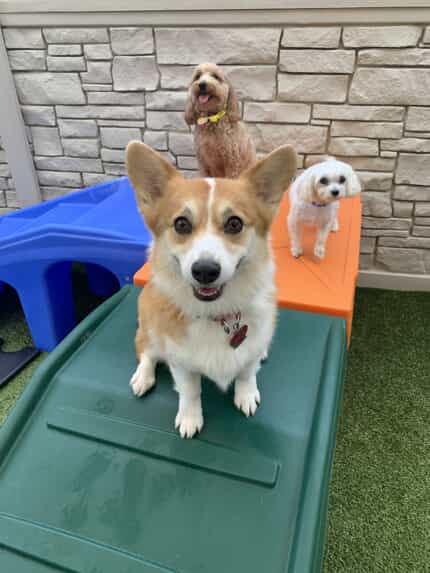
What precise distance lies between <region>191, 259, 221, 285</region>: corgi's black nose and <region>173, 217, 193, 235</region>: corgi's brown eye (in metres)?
0.14

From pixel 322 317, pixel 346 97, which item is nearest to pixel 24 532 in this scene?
pixel 322 317

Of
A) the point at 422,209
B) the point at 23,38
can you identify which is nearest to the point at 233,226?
the point at 422,209

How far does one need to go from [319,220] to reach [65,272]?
1.51 m

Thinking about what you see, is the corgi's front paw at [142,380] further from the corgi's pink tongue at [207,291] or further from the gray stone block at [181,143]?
the gray stone block at [181,143]

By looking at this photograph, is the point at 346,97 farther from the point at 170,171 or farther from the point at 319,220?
the point at 170,171

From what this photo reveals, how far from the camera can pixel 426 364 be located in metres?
2.17

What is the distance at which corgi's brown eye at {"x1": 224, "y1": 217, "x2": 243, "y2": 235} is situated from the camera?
109cm

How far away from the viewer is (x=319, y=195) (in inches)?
64.7

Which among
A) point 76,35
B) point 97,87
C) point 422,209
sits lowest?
point 422,209

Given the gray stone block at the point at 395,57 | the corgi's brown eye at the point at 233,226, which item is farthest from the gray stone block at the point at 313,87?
the corgi's brown eye at the point at 233,226

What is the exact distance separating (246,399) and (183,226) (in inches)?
24.3

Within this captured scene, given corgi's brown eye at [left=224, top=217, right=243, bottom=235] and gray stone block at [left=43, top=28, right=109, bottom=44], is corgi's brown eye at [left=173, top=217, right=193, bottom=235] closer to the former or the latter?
corgi's brown eye at [left=224, top=217, right=243, bottom=235]

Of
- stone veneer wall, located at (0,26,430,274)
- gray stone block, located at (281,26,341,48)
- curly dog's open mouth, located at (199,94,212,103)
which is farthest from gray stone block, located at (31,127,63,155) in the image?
gray stone block, located at (281,26,341,48)

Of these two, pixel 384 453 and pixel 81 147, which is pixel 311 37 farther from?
pixel 384 453
